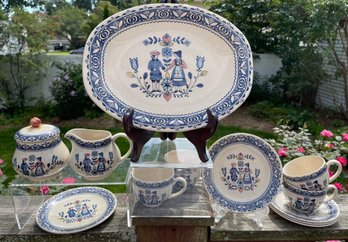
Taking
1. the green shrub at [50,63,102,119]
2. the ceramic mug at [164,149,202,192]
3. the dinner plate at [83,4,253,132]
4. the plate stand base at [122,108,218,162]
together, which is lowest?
the green shrub at [50,63,102,119]

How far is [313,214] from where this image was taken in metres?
0.76

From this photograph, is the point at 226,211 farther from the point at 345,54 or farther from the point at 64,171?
the point at 345,54

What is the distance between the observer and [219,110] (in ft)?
2.37

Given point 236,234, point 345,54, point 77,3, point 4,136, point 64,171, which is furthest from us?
point 77,3

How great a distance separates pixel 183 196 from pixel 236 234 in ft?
0.50

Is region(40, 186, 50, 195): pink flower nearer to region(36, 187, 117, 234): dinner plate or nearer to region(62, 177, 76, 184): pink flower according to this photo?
region(36, 187, 117, 234): dinner plate

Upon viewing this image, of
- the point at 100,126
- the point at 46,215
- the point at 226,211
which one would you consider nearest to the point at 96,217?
the point at 46,215

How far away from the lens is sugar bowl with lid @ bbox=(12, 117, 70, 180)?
2.43 ft

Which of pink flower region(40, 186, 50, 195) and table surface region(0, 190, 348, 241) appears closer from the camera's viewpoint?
table surface region(0, 190, 348, 241)

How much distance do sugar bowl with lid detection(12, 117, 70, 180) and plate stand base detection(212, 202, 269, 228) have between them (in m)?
0.42

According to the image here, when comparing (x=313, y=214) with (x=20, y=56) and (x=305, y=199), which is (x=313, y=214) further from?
(x=20, y=56)

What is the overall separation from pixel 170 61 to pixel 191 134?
0.63 ft

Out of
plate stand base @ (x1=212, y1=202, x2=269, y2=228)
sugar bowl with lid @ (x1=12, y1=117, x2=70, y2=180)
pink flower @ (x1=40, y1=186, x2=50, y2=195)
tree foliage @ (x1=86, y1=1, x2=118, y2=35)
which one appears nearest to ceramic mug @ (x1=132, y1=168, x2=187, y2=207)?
plate stand base @ (x1=212, y1=202, x2=269, y2=228)

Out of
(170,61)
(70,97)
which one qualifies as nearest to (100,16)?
(70,97)
